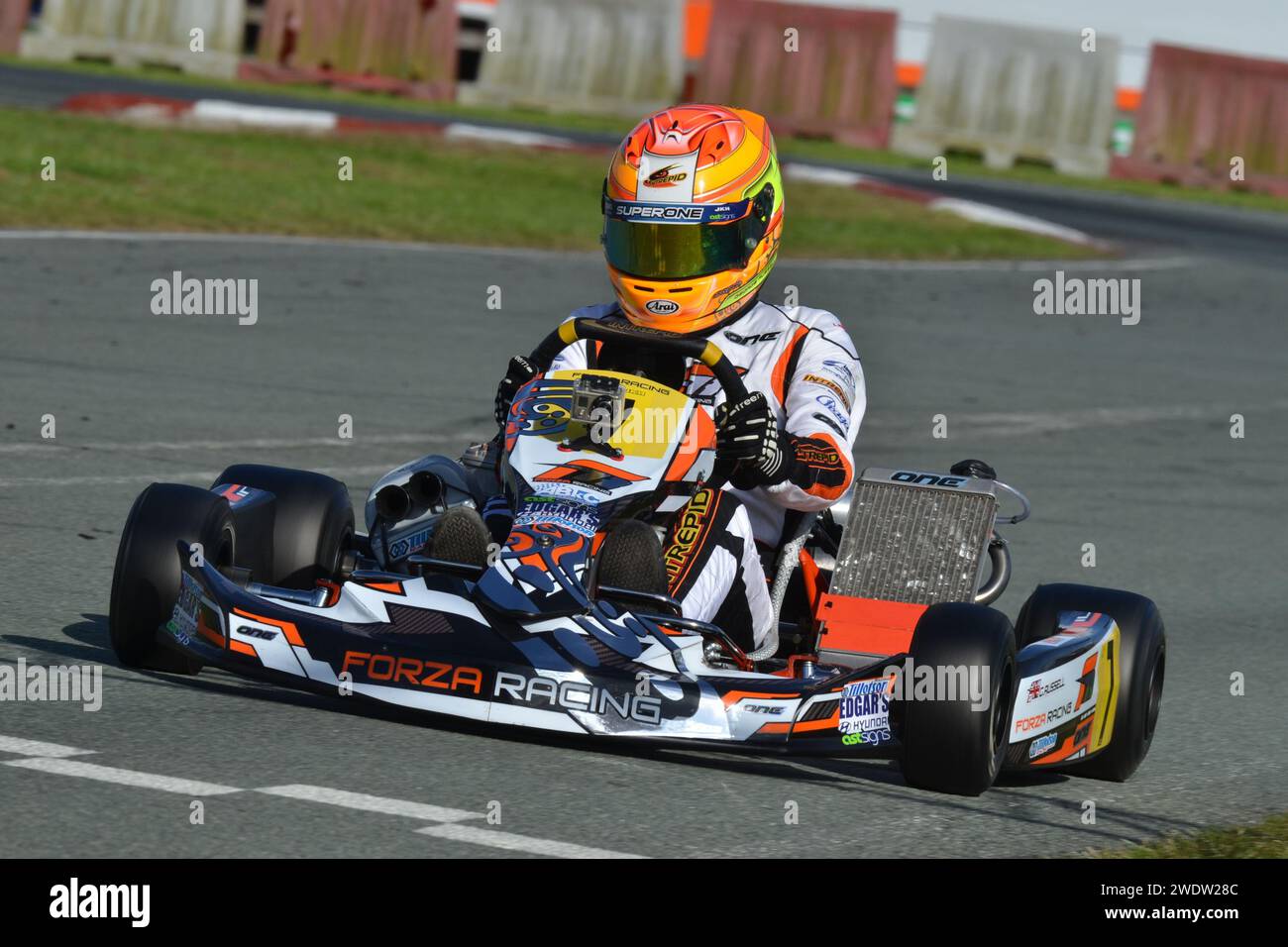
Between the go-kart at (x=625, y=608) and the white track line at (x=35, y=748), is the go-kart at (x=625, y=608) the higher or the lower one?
the higher one

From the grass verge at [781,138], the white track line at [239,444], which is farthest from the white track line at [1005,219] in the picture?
the white track line at [239,444]

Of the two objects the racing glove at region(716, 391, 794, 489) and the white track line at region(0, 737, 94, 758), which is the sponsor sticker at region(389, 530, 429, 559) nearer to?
the racing glove at region(716, 391, 794, 489)

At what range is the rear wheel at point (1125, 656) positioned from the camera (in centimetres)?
538

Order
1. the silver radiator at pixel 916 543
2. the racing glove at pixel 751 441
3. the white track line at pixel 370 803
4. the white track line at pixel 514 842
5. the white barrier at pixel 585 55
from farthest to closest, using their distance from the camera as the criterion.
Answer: the white barrier at pixel 585 55 < the silver radiator at pixel 916 543 < the racing glove at pixel 751 441 < the white track line at pixel 370 803 < the white track line at pixel 514 842

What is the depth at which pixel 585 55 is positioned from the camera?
2495 centimetres

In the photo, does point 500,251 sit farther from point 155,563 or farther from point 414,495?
point 155,563

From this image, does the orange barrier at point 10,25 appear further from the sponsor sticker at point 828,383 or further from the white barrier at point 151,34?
the sponsor sticker at point 828,383

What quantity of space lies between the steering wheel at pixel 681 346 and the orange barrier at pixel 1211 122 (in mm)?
20111

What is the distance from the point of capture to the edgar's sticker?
15.8ft

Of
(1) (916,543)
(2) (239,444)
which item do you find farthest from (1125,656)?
(2) (239,444)

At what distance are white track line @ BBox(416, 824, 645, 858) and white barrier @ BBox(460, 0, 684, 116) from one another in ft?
67.2

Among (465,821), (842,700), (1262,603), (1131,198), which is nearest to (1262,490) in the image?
(1262,603)
